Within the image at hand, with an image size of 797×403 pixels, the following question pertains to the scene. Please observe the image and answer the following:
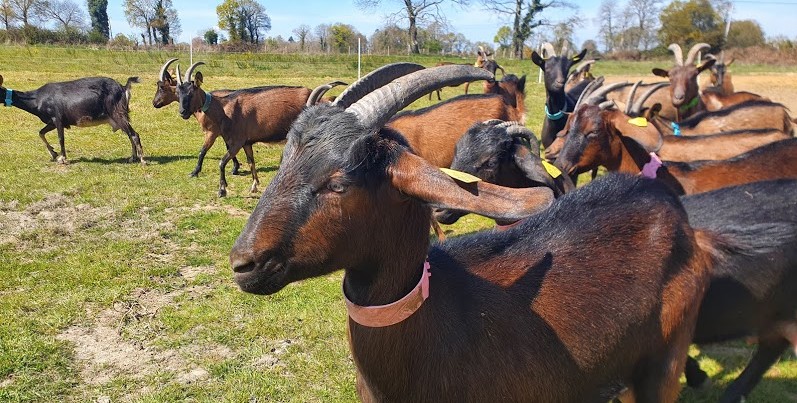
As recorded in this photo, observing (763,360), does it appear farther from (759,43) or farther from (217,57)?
(759,43)

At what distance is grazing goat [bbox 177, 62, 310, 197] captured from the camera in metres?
9.71

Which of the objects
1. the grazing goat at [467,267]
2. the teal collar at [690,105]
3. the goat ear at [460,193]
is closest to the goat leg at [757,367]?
the grazing goat at [467,267]

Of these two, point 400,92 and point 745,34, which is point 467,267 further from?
point 745,34

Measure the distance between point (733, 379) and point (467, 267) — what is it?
2.98m

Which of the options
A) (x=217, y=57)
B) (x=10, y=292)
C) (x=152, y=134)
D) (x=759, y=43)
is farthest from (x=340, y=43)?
(x=10, y=292)

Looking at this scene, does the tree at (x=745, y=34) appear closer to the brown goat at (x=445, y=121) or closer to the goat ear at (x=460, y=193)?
the brown goat at (x=445, y=121)

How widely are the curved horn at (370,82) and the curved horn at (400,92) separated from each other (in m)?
0.13

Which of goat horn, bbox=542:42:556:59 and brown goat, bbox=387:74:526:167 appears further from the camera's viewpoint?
goat horn, bbox=542:42:556:59

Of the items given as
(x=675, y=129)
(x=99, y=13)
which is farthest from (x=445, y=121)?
(x=99, y=13)

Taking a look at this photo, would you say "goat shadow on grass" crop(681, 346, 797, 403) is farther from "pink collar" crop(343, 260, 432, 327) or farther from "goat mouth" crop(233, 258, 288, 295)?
"goat mouth" crop(233, 258, 288, 295)

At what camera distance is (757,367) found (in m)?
3.54

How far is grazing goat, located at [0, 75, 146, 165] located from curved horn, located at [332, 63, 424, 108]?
9.73 meters

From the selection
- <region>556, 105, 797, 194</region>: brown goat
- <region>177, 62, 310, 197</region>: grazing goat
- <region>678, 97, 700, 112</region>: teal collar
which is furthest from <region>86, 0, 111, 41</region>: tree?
<region>556, 105, 797, 194</region>: brown goat

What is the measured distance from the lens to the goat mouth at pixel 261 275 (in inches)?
67.1
